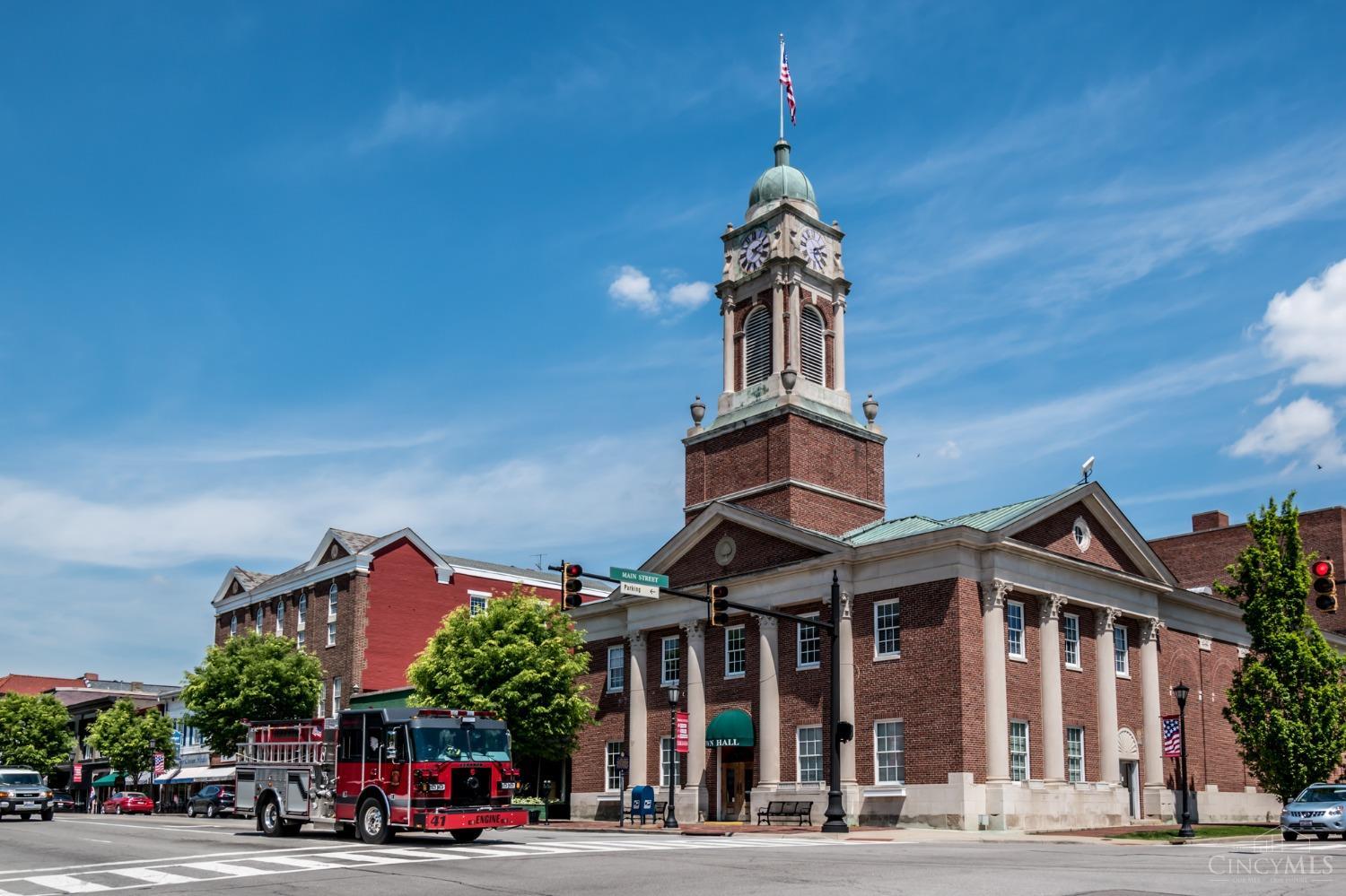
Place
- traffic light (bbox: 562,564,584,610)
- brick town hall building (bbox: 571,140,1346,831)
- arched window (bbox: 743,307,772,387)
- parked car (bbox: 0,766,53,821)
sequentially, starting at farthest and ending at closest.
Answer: arched window (bbox: 743,307,772,387), parked car (bbox: 0,766,53,821), brick town hall building (bbox: 571,140,1346,831), traffic light (bbox: 562,564,584,610)

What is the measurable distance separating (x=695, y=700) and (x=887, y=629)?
8.41 meters

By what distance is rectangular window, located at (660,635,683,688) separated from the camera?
48031 mm

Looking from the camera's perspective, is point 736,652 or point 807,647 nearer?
point 807,647

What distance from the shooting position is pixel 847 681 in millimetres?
41312

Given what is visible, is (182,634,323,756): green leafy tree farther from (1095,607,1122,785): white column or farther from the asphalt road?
(1095,607,1122,785): white column

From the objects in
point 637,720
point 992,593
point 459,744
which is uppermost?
point 992,593

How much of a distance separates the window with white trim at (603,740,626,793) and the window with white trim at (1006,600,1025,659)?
16.3 metres

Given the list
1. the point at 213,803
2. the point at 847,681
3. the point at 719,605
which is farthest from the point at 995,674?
the point at 213,803

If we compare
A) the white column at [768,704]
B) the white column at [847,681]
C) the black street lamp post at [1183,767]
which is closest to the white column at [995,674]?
the white column at [847,681]

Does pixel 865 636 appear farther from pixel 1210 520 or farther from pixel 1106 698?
pixel 1210 520

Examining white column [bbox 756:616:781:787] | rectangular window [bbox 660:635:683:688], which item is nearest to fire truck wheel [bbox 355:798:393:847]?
white column [bbox 756:616:781:787]

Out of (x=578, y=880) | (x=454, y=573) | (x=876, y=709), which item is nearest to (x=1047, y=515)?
(x=876, y=709)

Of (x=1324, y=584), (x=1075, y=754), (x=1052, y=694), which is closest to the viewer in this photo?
(x=1324, y=584)

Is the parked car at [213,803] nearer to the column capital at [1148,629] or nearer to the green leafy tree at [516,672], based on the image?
the green leafy tree at [516,672]
